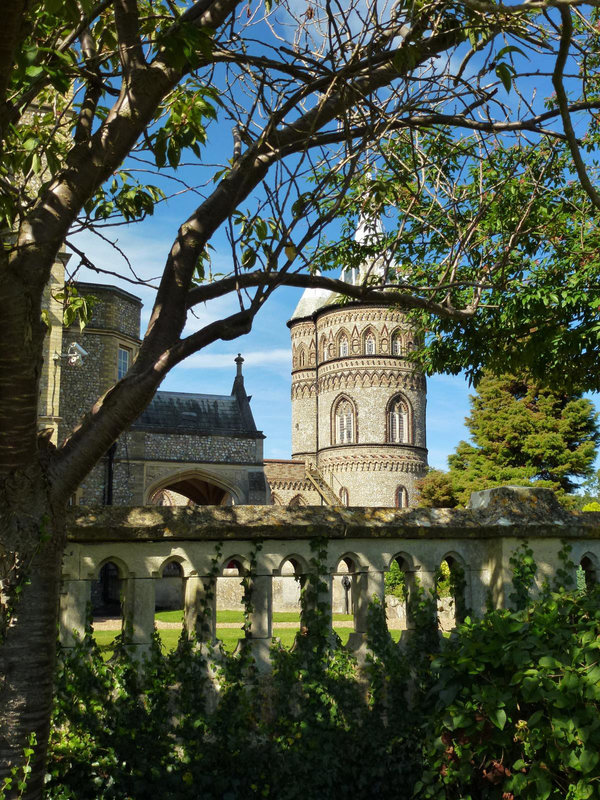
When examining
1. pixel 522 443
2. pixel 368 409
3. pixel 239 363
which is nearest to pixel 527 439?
pixel 522 443

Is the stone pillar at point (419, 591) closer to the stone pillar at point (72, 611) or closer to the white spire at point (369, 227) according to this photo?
the stone pillar at point (72, 611)

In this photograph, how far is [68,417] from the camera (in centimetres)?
2647

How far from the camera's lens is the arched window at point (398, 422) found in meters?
46.0

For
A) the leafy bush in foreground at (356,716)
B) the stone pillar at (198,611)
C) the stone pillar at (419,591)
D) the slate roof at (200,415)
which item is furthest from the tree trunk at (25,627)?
the slate roof at (200,415)

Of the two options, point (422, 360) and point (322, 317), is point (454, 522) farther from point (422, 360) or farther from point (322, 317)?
point (322, 317)

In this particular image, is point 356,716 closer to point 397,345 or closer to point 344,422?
point 344,422

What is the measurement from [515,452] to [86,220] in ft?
93.2

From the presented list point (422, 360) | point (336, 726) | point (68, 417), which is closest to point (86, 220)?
point (336, 726)

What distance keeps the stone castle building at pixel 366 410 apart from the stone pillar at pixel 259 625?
3883 centimetres

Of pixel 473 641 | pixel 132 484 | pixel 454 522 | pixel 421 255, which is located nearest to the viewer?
pixel 473 641

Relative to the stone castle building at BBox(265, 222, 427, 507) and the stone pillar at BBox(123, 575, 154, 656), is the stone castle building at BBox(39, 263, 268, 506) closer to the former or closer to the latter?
the stone castle building at BBox(265, 222, 427, 507)

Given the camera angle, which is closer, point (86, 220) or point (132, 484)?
point (86, 220)

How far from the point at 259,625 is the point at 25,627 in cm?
129

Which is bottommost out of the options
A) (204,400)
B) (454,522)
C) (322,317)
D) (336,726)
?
(336,726)
